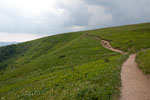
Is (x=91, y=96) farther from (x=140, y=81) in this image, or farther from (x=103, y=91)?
(x=140, y=81)

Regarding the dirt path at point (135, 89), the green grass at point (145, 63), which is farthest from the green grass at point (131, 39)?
the dirt path at point (135, 89)

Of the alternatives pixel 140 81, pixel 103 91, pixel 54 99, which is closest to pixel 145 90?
pixel 140 81

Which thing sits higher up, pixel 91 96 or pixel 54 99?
pixel 91 96

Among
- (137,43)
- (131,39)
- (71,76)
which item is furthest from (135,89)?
(131,39)

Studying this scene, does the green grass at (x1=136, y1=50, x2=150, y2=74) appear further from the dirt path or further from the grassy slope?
the dirt path

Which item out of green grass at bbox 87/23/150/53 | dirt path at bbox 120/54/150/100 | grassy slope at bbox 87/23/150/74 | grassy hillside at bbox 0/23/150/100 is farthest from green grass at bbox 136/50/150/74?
green grass at bbox 87/23/150/53

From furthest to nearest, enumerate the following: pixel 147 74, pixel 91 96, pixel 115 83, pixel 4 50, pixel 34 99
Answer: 1. pixel 4 50
2. pixel 147 74
3. pixel 34 99
4. pixel 115 83
5. pixel 91 96

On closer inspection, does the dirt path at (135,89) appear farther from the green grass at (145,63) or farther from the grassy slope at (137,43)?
the grassy slope at (137,43)

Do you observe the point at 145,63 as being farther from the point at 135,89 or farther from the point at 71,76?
the point at 71,76

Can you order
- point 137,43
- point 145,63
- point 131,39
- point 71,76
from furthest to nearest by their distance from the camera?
point 131,39, point 137,43, point 71,76, point 145,63

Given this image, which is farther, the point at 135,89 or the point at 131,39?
the point at 131,39

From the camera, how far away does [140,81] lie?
13039 mm

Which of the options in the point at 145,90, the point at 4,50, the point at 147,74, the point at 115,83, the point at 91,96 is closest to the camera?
the point at 91,96

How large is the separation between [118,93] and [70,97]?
418cm
